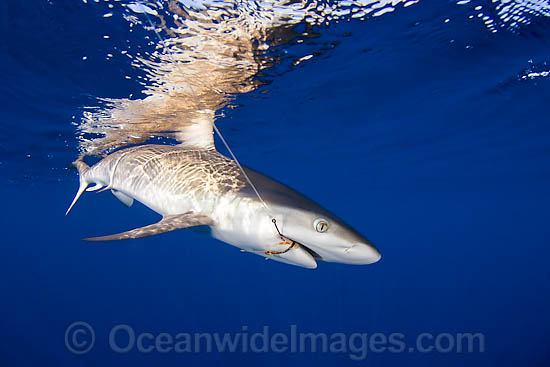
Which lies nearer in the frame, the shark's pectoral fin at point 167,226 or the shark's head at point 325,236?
the shark's head at point 325,236

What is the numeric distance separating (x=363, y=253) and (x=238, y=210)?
4.38ft

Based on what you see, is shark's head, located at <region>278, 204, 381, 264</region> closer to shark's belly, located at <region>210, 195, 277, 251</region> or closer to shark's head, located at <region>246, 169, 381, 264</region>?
shark's head, located at <region>246, 169, 381, 264</region>

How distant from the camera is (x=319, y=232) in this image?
7.95 feet

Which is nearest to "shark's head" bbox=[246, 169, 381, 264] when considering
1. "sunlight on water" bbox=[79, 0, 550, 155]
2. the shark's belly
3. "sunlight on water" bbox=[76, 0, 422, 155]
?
the shark's belly

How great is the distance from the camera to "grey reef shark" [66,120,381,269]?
2.43 m

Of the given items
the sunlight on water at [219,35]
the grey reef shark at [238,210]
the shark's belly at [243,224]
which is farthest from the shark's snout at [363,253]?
the sunlight on water at [219,35]

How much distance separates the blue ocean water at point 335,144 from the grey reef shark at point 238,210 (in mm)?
544

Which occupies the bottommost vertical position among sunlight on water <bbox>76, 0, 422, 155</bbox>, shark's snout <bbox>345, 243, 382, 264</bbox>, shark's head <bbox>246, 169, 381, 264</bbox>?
shark's snout <bbox>345, 243, 382, 264</bbox>

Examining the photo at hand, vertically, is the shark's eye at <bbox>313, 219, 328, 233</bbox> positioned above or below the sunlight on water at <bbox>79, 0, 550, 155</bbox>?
below

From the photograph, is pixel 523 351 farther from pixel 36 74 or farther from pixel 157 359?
pixel 36 74

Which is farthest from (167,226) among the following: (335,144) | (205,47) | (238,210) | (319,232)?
(335,144)

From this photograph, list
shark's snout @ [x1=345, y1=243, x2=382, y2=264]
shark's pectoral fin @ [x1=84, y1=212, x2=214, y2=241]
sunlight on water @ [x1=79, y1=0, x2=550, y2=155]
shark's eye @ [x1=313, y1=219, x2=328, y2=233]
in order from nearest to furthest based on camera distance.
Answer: shark's snout @ [x1=345, y1=243, x2=382, y2=264], shark's eye @ [x1=313, y1=219, x2=328, y2=233], shark's pectoral fin @ [x1=84, y1=212, x2=214, y2=241], sunlight on water @ [x1=79, y1=0, x2=550, y2=155]

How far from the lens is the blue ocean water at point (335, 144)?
5.63 meters

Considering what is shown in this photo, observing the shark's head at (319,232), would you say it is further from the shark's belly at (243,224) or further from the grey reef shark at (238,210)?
the shark's belly at (243,224)
